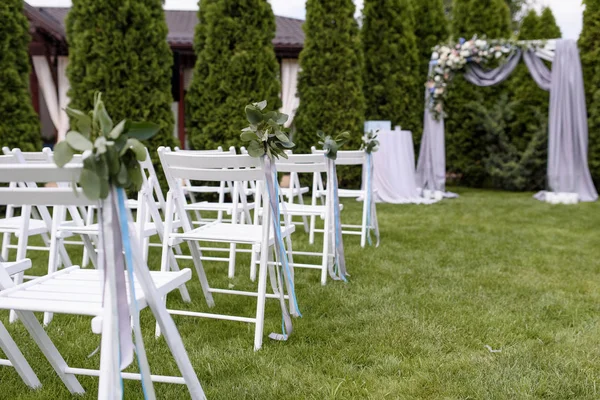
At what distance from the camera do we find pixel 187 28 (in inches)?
466

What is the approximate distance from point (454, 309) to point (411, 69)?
7559mm

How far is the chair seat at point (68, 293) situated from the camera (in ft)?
5.30

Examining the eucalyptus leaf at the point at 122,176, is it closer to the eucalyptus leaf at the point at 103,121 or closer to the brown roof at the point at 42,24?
the eucalyptus leaf at the point at 103,121

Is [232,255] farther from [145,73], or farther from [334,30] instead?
[334,30]

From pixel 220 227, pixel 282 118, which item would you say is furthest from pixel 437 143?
pixel 282 118

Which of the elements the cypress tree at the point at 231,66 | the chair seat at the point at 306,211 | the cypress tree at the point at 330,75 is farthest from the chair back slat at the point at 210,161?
the cypress tree at the point at 330,75

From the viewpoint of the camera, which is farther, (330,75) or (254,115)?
(330,75)

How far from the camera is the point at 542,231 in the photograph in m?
5.72

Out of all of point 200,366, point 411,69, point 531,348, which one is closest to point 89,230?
point 200,366

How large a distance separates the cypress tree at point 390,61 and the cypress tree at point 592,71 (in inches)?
107

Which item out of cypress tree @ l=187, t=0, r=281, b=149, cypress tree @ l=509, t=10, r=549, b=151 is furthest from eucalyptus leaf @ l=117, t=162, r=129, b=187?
cypress tree @ l=509, t=10, r=549, b=151

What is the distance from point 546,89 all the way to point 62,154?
8.64 m

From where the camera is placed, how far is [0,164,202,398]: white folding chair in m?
1.42

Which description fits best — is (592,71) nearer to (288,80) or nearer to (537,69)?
(537,69)
